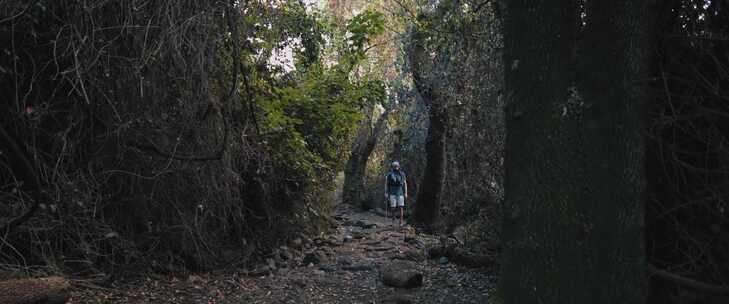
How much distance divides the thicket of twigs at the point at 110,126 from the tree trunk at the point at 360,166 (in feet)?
47.9

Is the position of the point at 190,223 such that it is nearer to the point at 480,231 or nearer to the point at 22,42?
the point at 22,42

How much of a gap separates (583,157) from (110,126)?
4024 mm

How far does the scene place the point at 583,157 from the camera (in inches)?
112

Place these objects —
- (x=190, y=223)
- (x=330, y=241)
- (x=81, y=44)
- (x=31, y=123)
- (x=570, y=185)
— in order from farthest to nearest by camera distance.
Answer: (x=330, y=241)
(x=190, y=223)
(x=31, y=123)
(x=81, y=44)
(x=570, y=185)

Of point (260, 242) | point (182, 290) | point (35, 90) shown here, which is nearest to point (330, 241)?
point (260, 242)

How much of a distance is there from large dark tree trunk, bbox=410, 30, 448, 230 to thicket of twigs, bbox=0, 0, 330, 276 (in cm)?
644

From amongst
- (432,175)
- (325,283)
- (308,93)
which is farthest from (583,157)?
(432,175)

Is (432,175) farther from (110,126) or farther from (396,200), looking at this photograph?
(110,126)

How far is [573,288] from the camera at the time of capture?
288 centimetres

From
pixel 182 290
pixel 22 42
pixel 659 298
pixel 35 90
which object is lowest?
pixel 182 290

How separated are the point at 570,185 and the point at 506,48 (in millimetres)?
875

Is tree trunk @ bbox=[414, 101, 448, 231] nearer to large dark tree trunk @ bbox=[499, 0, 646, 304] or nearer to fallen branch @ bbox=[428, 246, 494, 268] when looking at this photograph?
fallen branch @ bbox=[428, 246, 494, 268]

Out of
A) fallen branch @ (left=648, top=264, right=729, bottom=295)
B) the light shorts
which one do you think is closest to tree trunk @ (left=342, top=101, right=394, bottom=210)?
the light shorts

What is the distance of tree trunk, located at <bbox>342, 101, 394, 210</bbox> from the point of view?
20.8 meters
